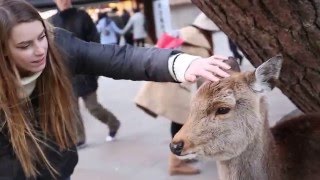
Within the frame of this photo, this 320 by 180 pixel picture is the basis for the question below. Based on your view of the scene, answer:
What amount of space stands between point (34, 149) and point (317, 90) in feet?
5.67

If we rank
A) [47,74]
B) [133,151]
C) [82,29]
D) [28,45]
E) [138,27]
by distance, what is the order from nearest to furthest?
1. [28,45]
2. [47,74]
3. [82,29]
4. [133,151]
5. [138,27]

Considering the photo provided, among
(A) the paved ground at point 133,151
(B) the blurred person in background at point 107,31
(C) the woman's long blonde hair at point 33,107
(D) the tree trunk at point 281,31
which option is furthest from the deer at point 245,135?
(B) the blurred person in background at point 107,31

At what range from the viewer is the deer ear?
283 cm

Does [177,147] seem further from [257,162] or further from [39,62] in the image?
[39,62]

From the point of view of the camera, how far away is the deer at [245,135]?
116 inches

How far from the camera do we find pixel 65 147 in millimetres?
3045

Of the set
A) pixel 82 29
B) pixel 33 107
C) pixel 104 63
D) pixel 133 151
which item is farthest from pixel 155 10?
pixel 33 107

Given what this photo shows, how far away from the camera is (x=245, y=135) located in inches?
119

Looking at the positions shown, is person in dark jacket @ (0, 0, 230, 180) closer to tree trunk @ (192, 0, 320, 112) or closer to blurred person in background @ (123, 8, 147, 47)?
tree trunk @ (192, 0, 320, 112)

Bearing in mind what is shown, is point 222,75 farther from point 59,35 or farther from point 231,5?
point 59,35

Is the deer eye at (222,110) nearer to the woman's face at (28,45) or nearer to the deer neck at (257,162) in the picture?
the deer neck at (257,162)

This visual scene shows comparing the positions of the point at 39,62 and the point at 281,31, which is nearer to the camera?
the point at 39,62

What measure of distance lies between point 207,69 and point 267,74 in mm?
327

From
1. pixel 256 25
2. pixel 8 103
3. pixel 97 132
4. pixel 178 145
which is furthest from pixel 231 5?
pixel 97 132
